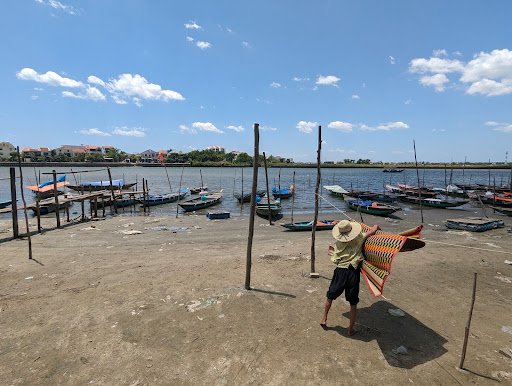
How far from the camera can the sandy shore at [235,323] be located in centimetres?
411

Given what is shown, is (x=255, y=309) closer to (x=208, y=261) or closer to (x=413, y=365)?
(x=413, y=365)

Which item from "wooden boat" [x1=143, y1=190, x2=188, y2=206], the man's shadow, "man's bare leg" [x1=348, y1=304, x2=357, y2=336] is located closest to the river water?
"wooden boat" [x1=143, y1=190, x2=188, y2=206]

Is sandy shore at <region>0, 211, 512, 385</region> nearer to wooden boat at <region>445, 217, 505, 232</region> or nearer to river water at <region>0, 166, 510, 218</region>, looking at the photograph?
wooden boat at <region>445, 217, 505, 232</region>

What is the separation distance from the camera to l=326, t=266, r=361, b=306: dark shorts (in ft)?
15.5

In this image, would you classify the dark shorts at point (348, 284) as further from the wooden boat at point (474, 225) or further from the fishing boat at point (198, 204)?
the fishing boat at point (198, 204)

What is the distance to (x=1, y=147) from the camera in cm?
12000

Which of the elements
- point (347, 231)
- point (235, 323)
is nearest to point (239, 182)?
point (235, 323)

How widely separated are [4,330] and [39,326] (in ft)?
1.60

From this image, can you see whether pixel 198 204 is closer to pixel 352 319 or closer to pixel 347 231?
pixel 347 231

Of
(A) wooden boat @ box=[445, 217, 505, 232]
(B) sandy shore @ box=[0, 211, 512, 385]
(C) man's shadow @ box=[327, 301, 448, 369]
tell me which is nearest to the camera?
(B) sandy shore @ box=[0, 211, 512, 385]

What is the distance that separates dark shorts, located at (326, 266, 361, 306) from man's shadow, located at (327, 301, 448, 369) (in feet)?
2.19

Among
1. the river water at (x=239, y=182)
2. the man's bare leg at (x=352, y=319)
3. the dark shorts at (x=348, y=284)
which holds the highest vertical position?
the dark shorts at (x=348, y=284)

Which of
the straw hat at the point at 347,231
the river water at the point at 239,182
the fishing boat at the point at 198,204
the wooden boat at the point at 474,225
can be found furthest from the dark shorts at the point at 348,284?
the fishing boat at the point at 198,204

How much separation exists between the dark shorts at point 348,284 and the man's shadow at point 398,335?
2.19 ft
